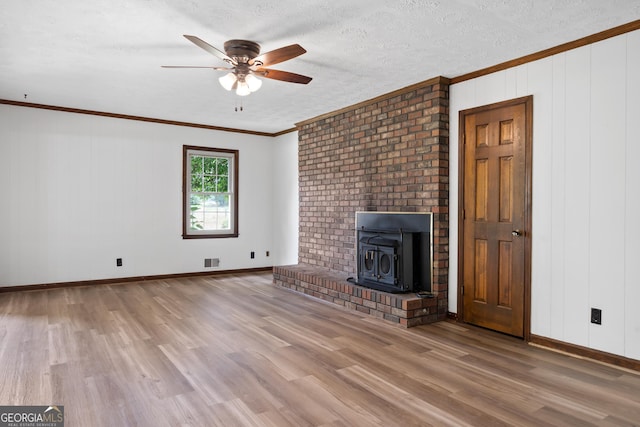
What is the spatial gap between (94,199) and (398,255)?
4303mm

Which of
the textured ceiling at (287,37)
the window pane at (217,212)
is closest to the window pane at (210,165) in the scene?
the window pane at (217,212)

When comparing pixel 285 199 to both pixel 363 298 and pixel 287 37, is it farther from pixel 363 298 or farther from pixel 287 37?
pixel 287 37

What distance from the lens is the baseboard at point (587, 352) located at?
9.56ft

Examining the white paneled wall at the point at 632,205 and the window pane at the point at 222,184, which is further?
the window pane at the point at 222,184

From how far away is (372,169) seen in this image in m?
4.99

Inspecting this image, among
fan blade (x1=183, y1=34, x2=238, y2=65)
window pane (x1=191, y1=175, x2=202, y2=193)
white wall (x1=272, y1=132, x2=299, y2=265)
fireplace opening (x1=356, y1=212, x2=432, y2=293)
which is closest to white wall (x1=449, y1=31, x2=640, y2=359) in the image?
fireplace opening (x1=356, y1=212, x2=432, y2=293)

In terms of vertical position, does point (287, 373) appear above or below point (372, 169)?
Result: below

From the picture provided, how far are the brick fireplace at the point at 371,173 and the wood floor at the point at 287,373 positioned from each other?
2.77 feet

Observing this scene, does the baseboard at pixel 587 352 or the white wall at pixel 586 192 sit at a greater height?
the white wall at pixel 586 192

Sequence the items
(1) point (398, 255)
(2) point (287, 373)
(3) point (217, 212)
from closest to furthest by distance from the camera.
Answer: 1. (2) point (287, 373)
2. (1) point (398, 255)
3. (3) point (217, 212)

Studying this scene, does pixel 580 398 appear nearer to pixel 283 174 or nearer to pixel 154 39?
pixel 154 39

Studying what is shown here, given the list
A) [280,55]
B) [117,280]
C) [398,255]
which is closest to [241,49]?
[280,55]

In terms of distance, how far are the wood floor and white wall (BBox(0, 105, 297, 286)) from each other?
1.35 m

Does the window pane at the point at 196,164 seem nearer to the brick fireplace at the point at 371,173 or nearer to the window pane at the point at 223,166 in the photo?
the window pane at the point at 223,166
